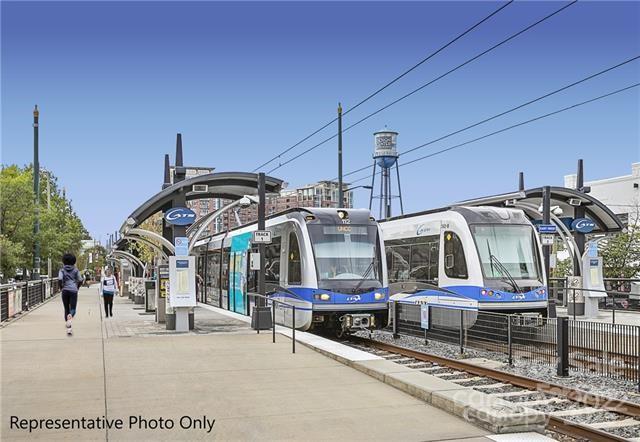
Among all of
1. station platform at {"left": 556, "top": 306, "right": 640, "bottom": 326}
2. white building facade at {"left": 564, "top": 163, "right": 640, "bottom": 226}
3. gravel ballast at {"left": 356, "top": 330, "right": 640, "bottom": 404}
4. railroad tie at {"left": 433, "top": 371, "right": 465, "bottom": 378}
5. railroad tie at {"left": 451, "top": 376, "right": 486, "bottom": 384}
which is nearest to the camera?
gravel ballast at {"left": 356, "top": 330, "right": 640, "bottom": 404}

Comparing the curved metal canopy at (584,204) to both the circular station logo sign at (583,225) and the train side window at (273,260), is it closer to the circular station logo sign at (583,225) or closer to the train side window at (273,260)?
the circular station logo sign at (583,225)

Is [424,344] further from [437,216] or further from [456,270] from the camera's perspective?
[437,216]

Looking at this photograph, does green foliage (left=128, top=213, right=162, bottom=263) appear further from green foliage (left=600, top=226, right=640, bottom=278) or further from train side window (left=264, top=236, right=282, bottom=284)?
train side window (left=264, top=236, right=282, bottom=284)

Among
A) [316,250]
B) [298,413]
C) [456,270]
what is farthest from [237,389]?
[456,270]

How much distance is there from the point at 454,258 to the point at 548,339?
16.2 feet

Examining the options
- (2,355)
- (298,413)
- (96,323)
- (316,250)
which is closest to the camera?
(298,413)

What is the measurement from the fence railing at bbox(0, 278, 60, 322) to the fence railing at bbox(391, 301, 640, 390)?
12.0 metres

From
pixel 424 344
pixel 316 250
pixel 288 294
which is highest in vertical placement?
pixel 316 250

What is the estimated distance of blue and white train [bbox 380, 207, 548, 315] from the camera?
1619cm

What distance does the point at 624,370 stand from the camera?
35.0 ft

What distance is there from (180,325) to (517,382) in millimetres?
8809

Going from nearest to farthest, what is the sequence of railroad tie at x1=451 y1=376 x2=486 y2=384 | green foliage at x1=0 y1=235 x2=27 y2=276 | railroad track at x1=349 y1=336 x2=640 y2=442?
railroad track at x1=349 y1=336 x2=640 y2=442
railroad tie at x1=451 y1=376 x2=486 y2=384
green foliage at x1=0 y1=235 x2=27 y2=276

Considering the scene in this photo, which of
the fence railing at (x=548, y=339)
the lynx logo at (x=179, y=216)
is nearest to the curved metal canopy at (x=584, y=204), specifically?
the fence railing at (x=548, y=339)

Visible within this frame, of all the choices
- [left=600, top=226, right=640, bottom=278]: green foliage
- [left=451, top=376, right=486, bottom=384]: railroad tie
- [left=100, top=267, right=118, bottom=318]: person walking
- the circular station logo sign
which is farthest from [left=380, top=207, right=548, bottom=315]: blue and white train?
[left=600, top=226, right=640, bottom=278]: green foliage
